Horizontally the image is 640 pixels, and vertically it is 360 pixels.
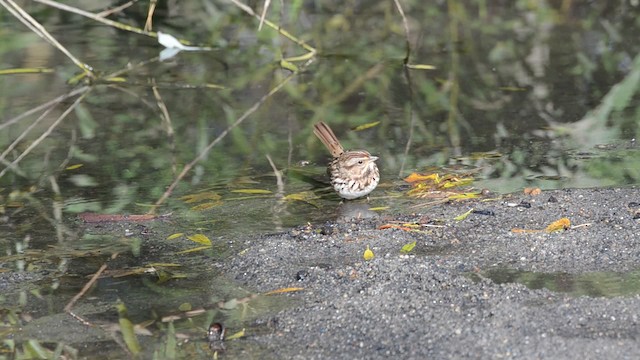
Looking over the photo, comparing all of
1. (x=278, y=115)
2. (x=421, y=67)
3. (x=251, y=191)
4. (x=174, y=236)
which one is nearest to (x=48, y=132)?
(x=278, y=115)

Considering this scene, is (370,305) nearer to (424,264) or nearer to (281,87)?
(424,264)

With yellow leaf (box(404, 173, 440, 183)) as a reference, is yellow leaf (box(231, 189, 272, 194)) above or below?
above

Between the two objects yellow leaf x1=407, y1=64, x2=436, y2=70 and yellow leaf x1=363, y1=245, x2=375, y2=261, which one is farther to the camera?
yellow leaf x1=407, y1=64, x2=436, y2=70

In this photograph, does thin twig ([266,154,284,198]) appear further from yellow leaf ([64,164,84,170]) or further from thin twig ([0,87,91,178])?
thin twig ([0,87,91,178])

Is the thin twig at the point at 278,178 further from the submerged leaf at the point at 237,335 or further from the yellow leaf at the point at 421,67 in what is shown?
the yellow leaf at the point at 421,67

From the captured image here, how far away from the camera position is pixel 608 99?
10.1m

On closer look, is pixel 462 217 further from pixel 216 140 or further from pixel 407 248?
pixel 216 140

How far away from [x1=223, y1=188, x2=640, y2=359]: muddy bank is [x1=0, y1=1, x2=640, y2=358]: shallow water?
0.44 meters

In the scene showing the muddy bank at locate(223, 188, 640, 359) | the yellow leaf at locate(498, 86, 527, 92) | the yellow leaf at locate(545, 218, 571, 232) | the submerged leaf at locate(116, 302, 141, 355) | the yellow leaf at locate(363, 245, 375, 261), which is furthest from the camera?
the yellow leaf at locate(498, 86, 527, 92)

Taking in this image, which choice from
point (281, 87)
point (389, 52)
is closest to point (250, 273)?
point (281, 87)

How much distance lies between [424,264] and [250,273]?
3.24 feet

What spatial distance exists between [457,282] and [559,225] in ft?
3.99

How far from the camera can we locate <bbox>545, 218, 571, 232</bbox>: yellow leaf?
671 cm

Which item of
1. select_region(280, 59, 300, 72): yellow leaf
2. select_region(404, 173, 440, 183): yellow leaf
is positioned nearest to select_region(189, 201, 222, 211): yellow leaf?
select_region(404, 173, 440, 183): yellow leaf
